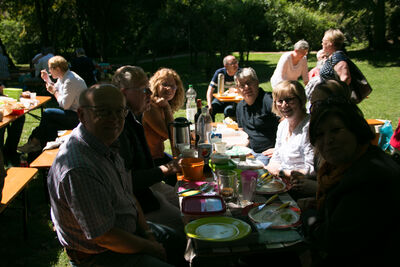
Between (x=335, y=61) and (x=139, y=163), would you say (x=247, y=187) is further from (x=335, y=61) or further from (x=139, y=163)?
(x=335, y=61)

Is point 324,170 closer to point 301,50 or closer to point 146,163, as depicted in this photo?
point 146,163

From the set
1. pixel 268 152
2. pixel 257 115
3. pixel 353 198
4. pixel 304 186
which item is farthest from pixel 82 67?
pixel 353 198

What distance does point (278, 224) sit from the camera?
1.89 m

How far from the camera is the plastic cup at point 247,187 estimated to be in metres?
2.21

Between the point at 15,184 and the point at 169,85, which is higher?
the point at 169,85

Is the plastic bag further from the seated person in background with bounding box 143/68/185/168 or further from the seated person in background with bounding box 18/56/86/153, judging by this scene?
the seated person in background with bounding box 18/56/86/153

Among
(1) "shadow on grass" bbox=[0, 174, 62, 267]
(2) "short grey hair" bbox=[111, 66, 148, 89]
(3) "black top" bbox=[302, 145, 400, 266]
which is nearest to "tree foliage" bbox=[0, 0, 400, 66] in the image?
(1) "shadow on grass" bbox=[0, 174, 62, 267]

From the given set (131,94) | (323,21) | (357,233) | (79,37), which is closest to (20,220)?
(131,94)

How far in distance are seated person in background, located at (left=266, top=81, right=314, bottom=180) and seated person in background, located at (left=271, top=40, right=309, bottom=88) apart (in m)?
3.49

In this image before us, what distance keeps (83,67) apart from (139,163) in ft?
27.9

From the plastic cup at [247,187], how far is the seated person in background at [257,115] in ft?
5.82

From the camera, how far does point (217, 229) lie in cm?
185

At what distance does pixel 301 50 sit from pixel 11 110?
16.5ft

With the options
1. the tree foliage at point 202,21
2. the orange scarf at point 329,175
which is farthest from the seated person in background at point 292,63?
the tree foliage at point 202,21
